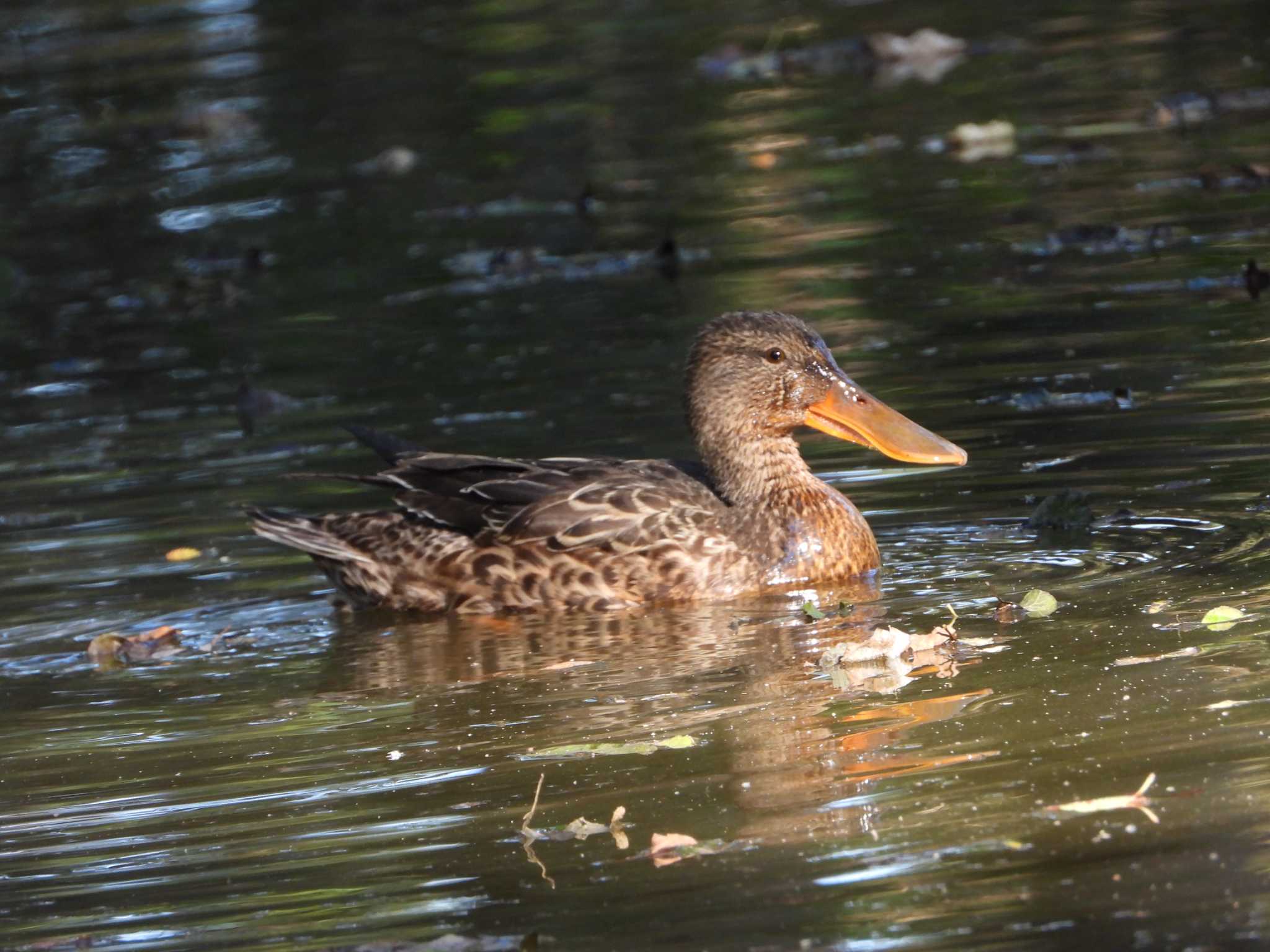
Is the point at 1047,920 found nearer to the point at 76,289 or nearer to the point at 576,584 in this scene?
the point at 576,584

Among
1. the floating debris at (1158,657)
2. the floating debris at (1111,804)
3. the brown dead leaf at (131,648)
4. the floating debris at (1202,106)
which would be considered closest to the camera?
the floating debris at (1111,804)

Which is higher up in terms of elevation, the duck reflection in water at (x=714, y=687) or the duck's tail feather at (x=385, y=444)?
the duck's tail feather at (x=385, y=444)

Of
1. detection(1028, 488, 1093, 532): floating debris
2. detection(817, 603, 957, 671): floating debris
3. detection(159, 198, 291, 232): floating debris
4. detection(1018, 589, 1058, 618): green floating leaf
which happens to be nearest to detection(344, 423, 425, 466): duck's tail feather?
detection(1028, 488, 1093, 532): floating debris

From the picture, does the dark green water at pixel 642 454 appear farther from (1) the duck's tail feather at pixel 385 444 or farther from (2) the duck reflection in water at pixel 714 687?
(1) the duck's tail feather at pixel 385 444

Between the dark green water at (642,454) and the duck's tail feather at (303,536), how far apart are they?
27cm

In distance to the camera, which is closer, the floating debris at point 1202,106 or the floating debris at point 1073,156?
the floating debris at point 1073,156

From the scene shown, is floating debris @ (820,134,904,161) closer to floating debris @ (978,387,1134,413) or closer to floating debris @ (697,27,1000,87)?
floating debris @ (697,27,1000,87)

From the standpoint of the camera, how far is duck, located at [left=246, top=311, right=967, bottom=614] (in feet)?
27.3

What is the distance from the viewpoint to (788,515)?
27.7 feet

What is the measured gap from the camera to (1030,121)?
16.2 meters

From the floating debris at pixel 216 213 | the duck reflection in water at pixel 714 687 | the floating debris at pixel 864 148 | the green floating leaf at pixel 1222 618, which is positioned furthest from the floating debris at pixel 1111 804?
the floating debris at pixel 216 213

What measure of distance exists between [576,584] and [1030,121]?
8.91 metres

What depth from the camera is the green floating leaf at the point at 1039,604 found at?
23.1 feet

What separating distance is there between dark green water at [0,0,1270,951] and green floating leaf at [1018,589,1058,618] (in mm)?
128
